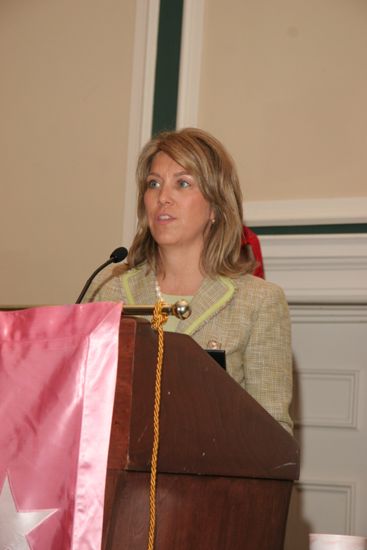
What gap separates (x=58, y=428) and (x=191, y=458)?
9.5 inches

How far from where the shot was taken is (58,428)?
4.99 ft

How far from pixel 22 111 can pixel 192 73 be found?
0.87 m

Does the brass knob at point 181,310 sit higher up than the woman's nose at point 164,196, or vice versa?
the woman's nose at point 164,196

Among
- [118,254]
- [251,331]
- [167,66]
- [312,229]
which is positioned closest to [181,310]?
[118,254]

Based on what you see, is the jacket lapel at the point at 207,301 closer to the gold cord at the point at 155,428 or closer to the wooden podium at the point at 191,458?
the wooden podium at the point at 191,458

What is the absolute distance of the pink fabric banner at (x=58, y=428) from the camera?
4.85 ft

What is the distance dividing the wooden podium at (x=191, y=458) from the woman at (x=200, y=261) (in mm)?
632

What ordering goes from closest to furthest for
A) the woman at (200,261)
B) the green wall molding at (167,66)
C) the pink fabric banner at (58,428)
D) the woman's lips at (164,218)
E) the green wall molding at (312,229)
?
the pink fabric banner at (58,428) < the woman at (200,261) < the woman's lips at (164,218) < the green wall molding at (312,229) < the green wall molding at (167,66)

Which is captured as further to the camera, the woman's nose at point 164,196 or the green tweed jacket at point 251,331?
the woman's nose at point 164,196

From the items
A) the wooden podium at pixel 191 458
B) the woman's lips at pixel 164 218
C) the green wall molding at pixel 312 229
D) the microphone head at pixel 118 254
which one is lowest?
the wooden podium at pixel 191 458

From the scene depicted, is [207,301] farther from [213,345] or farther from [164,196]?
[164,196]

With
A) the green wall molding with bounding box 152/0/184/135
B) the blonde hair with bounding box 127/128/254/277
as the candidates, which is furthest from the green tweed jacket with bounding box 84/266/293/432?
the green wall molding with bounding box 152/0/184/135

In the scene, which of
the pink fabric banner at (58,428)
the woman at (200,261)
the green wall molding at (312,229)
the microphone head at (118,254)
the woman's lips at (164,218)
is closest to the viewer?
the pink fabric banner at (58,428)

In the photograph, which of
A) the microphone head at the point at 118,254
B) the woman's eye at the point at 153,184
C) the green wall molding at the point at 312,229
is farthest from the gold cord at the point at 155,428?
the green wall molding at the point at 312,229
